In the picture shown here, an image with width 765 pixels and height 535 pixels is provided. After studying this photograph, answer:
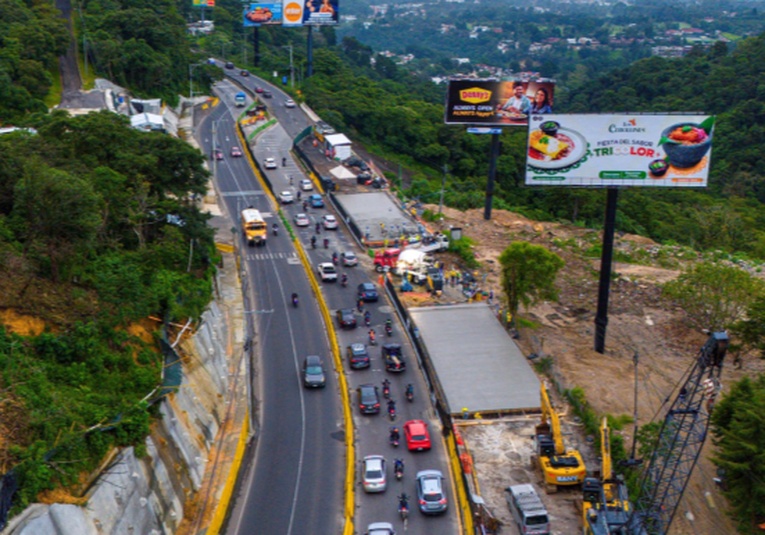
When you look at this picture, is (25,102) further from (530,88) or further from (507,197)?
(507,197)

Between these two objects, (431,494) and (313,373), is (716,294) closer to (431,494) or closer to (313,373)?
(313,373)

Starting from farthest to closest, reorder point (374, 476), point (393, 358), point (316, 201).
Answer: point (316, 201) < point (393, 358) < point (374, 476)

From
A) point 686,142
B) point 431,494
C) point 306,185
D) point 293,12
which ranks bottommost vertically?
point 431,494

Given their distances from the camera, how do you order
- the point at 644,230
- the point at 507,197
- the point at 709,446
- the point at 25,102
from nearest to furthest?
the point at 709,446, the point at 25,102, the point at 644,230, the point at 507,197

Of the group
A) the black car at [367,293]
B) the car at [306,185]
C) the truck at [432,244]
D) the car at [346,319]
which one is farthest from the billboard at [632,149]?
the car at [306,185]

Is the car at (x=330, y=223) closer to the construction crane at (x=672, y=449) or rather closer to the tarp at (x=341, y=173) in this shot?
the tarp at (x=341, y=173)

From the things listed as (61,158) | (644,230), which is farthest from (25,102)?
(644,230)

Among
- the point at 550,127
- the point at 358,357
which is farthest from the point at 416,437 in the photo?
the point at 550,127
